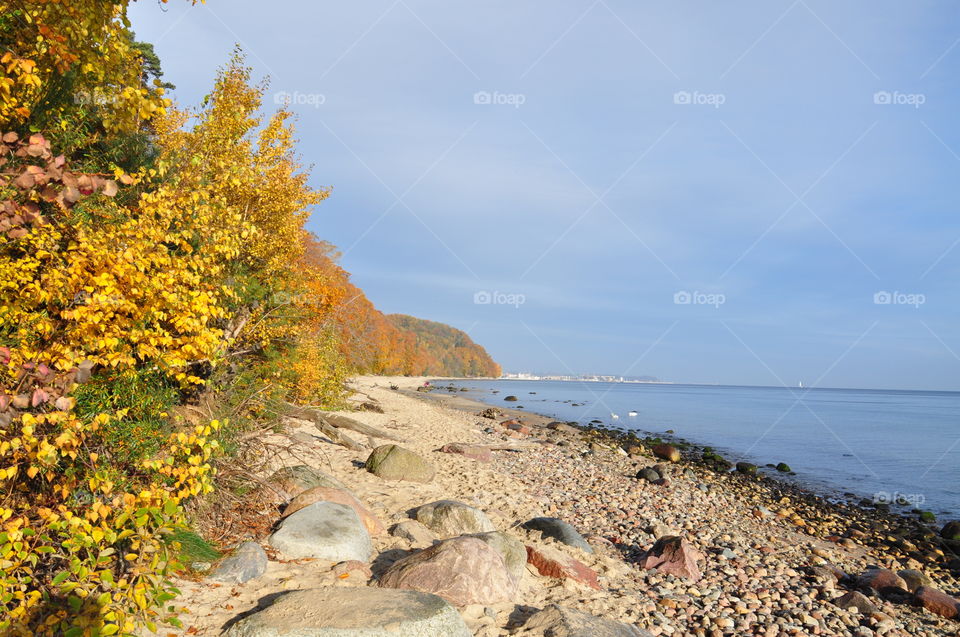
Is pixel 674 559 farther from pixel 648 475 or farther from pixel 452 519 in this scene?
pixel 648 475

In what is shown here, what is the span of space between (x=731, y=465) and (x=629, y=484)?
10.7m

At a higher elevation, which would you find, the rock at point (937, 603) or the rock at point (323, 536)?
the rock at point (323, 536)

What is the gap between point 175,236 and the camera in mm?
5262

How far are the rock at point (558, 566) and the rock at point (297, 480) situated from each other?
3419 millimetres

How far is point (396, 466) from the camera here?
1234 centimetres

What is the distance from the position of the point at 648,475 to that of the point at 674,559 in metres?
9.97

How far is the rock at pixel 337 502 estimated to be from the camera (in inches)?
326

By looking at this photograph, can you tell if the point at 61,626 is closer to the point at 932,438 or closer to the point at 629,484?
the point at 629,484

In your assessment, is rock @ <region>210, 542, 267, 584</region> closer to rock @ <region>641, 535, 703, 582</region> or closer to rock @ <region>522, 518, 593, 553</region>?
rock @ <region>522, 518, 593, 553</region>

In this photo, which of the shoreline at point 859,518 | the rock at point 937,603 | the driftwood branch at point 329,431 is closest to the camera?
the rock at point 937,603

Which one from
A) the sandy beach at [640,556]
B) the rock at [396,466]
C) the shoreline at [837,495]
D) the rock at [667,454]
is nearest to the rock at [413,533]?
the sandy beach at [640,556]

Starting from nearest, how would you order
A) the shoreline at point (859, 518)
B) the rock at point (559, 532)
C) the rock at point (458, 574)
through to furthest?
the rock at point (458, 574) < the rock at point (559, 532) < the shoreline at point (859, 518)

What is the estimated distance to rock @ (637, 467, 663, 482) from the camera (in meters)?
18.5

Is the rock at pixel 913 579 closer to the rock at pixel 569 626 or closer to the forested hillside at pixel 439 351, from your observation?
the rock at pixel 569 626
